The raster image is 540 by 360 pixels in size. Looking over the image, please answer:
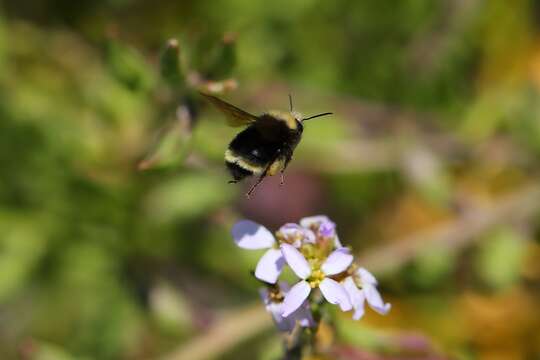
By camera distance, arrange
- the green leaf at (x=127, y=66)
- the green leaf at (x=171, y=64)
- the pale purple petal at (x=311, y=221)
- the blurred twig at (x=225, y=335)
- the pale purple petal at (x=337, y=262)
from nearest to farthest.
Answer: the pale purple petal at (x=337, y=262) → the pale purple petal at (x=311, y=221) → the green leaf at (x=171, y=64) → the green leaf at (x=127, y=66) → the blurred twig at (x=225, y=335)

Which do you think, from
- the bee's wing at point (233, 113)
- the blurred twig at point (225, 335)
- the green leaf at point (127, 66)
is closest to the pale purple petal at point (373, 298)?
the bee's wing at point (233, 113)

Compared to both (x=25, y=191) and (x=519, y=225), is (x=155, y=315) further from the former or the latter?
(x=519, y=225)

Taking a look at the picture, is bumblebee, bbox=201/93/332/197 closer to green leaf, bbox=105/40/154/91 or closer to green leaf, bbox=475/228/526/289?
green leaf, bbox=105/40/154/91

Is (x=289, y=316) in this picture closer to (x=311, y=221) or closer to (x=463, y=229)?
(x=311, y=221)

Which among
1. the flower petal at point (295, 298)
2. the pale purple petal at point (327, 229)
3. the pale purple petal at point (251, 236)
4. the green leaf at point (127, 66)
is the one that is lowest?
the flower petal at point (295, 298)

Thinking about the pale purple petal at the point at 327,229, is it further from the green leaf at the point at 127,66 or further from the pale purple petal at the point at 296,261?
the green leaf at the point at 127,66
